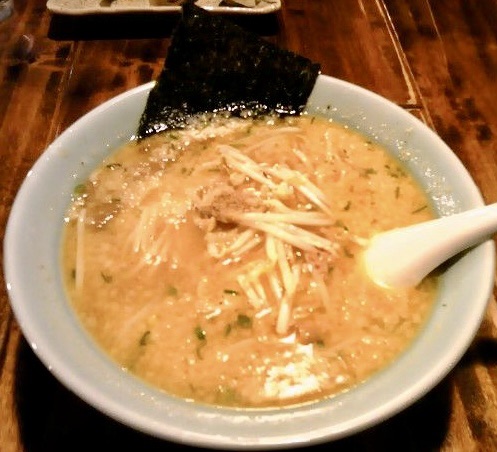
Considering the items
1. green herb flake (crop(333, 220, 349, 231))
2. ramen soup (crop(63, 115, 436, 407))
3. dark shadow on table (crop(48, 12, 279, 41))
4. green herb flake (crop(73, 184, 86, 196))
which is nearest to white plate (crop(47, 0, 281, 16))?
dark shadow on table (crop(48, 12, 279, 41))

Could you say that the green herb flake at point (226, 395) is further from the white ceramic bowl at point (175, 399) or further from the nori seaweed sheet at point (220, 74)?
the nori seaweed sheet at point (220, 74)

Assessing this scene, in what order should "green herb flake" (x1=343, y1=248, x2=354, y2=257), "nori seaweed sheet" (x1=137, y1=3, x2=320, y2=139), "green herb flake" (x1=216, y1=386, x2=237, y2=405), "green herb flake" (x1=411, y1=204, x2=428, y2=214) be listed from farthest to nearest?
"nori seaweed sheet" (x1=137, y1=3, x2=320, y2=139), "green herb flake" (x1=411, y1=204, x2=428, y2=214), "green herb flake" (x1=343, y1=248, x2=354, y2=257), "green herb flake" (x1=216, y1=386, x2=237, y2=405)

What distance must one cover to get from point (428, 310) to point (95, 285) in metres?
0.68

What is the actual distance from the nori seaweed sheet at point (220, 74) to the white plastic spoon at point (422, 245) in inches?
22.1

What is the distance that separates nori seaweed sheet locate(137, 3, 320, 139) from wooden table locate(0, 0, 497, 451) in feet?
1.25

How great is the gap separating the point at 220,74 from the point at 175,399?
935 mm

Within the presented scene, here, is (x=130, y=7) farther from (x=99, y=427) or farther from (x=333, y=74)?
(x=99, y=427)

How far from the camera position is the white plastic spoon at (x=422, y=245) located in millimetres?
1120

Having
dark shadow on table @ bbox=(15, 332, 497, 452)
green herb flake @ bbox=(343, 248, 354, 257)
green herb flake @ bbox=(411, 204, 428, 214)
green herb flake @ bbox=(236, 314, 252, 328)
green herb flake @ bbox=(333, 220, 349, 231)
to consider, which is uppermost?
green herb flake @ bbox=(411, 204, 428, 214)

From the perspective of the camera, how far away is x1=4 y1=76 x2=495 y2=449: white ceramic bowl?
89cm

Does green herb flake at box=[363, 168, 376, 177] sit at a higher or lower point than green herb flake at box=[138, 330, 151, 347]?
higher

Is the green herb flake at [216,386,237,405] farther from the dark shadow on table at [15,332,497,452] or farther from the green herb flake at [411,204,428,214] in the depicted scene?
the green herb flake at [411,204,428,214]

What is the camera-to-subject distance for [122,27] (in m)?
2.08

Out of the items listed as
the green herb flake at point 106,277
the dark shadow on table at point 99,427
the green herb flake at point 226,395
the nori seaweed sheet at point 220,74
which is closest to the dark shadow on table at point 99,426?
the dark shadow on table at point 99,427
